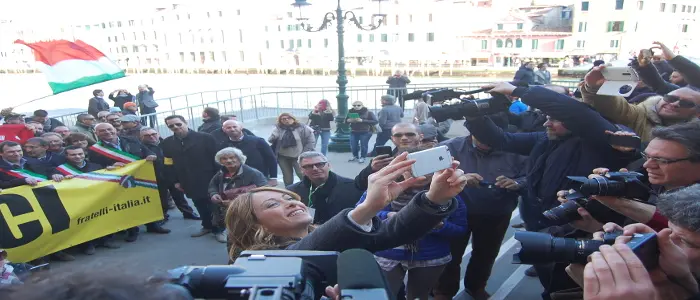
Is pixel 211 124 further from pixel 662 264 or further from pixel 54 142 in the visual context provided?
pixel 662 264

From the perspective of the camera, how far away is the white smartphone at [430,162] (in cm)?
213

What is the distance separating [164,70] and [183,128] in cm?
6577

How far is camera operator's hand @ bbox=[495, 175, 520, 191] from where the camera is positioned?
3449 mm

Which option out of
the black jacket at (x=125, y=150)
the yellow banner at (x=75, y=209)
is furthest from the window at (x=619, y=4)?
the yellow banner at (x=75, y=209)

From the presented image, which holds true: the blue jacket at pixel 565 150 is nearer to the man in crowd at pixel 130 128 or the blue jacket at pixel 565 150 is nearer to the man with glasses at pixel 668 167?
the man with glasses at pixel 668 167

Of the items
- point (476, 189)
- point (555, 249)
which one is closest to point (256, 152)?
point (476, 189)

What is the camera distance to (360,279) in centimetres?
110

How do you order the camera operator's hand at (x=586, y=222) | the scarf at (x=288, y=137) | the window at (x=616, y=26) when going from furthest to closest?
the window at (x=616, y=26) < the scarf at (x=288, y=137) < the camera operator's hand at (x=586, y=222)

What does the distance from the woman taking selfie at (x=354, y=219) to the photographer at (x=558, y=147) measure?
4.17ft

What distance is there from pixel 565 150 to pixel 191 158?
4.37 meters

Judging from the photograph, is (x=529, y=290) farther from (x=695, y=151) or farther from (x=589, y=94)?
(x=695, y=151)

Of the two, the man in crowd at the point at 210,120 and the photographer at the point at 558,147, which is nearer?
the photographer at the point at 558,147

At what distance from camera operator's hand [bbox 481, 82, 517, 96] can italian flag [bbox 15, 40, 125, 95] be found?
7.33m

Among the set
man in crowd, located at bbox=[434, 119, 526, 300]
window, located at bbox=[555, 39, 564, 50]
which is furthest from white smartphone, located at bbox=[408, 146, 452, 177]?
window, located at bbox=[555, 39, 564, 50]
